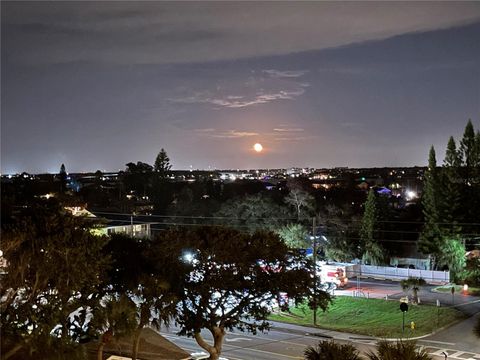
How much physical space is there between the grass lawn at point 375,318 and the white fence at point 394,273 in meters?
11.2

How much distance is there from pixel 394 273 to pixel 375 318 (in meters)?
17.8

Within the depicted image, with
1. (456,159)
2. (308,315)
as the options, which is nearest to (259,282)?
(308,315)

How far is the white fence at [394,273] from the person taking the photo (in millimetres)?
47750

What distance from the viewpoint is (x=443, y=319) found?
3281cm

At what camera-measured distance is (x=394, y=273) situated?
164 ft

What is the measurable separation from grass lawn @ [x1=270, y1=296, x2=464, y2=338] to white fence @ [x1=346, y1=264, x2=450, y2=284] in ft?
36.9

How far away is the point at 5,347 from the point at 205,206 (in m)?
47.3

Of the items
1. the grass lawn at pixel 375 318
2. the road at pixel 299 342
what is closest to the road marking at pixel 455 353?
the road at pixel 299 342

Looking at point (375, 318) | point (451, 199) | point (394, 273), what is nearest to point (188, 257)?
point (375, 318)

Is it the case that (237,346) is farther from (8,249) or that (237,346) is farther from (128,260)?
(8,249)

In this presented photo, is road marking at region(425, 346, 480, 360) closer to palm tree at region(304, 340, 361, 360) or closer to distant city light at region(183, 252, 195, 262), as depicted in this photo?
distant city light at region(183, 252, 195, 262)

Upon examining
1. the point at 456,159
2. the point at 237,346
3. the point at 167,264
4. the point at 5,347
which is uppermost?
the point at 456,159

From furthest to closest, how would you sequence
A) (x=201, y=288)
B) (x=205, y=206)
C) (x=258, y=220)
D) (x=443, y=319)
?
(x=205, y=206) → (x=258, y=220) → (x=443, y=319) → (x=201, y=288)

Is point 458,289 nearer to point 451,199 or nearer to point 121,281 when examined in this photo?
point 451,199
